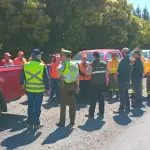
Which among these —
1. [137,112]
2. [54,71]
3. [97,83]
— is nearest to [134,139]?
[97,83]

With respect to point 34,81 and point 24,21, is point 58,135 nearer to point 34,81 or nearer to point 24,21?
point 34,81

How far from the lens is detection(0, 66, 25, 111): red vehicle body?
9.14m

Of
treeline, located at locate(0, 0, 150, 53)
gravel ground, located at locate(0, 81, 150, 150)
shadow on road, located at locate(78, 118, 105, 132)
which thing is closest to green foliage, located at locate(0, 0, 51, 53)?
treeline, located at locate(0, 0, 150, 53)

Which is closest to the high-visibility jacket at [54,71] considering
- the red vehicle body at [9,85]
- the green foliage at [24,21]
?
the red vehicle body at [9,85]

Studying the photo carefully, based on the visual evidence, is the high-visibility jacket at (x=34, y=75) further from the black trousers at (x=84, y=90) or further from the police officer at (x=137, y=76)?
the police officer at (x=137, y=76)

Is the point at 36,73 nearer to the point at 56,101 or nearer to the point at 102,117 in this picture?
the point at 102,117

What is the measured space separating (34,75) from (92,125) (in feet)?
6.52

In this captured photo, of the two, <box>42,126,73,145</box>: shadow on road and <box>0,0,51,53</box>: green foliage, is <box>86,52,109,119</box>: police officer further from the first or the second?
<box>0,0,51,53</box>: green foliage

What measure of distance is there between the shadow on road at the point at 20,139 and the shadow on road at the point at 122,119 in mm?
2385

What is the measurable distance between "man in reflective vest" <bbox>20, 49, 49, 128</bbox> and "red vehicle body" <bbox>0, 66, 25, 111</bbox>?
0.58 meters

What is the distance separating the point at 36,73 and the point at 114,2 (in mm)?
26017

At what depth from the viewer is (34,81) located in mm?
8922

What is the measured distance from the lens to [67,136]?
27.4 feet

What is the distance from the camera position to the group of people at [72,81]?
8.92 metres
